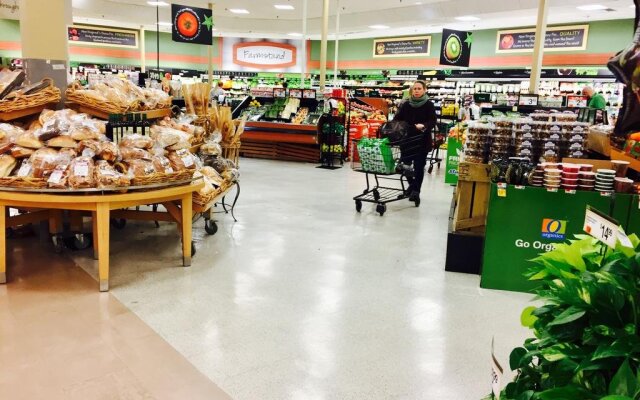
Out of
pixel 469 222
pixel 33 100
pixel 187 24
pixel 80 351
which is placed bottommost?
pixel 80 351

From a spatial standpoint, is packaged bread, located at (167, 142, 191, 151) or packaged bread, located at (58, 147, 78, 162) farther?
packaged bread, located at (167, 142, 191, 151)

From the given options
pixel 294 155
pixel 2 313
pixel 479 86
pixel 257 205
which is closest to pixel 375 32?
pixel 479 86

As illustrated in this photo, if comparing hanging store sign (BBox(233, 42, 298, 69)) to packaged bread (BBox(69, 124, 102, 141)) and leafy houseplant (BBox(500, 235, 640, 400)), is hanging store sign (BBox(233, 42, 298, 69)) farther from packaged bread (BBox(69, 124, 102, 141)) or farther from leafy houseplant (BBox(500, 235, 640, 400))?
leafy houseplant (BBox(500, 235, 640, 400))

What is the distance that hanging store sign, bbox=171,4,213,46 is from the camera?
12.4 meters

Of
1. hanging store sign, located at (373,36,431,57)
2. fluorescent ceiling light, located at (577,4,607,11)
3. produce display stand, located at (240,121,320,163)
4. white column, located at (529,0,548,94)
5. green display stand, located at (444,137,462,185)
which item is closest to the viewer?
green display stand, located at (444,137,462,185)

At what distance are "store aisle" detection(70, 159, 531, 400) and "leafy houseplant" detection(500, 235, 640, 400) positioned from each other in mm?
377

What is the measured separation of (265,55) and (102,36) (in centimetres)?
731

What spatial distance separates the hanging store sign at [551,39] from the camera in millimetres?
15906

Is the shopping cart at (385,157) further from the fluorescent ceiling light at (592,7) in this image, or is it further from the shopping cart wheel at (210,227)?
the fluorescent ceiling light at (592,7)

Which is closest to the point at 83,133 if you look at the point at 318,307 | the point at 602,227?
the point at 318,307

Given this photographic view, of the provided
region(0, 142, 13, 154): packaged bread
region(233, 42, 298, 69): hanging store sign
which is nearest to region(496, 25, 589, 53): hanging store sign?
region(233, 42, 298, 69): hanging store sign

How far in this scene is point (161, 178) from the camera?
3736 mm

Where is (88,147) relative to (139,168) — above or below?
above

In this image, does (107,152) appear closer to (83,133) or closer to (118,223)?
(83,133)
